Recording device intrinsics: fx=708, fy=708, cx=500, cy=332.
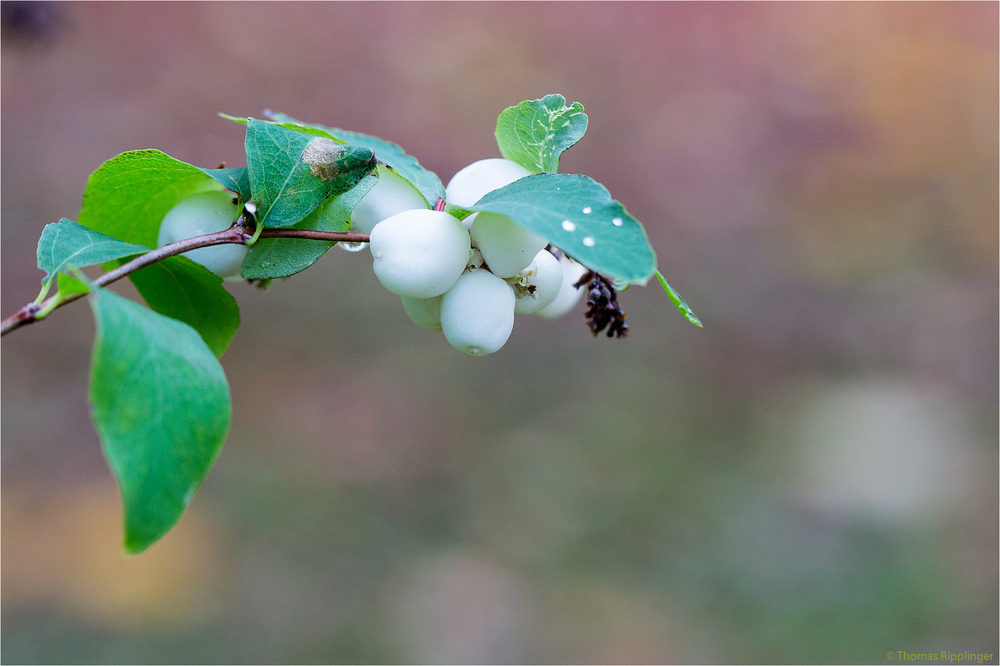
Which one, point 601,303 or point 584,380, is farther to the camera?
point 584,380

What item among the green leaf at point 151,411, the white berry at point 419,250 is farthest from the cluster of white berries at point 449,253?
the green leaf at point 151,411

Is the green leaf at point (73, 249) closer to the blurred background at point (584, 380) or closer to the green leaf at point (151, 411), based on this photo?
the green leaf at point (151, 411)

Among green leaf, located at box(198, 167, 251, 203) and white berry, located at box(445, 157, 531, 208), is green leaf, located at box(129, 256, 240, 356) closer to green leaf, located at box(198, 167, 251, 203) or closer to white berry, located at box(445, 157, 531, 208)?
green leaf, located at box(198, 167, 251, 203)

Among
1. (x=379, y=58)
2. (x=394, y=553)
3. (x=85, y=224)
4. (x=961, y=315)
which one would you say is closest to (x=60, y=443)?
(x=394, y=553)

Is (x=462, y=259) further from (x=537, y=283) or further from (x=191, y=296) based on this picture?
(x=191, y=296)

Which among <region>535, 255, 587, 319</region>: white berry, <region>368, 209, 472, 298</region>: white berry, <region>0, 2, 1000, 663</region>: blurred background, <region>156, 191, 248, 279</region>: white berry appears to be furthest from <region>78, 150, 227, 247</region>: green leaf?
<region>0, 2, 1000, 663</region>: blurred background

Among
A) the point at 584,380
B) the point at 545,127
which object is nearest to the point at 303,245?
the point at 545,127
